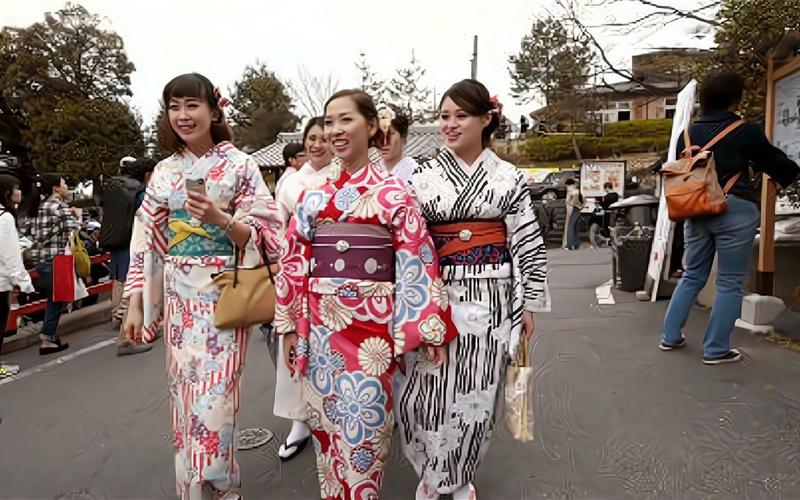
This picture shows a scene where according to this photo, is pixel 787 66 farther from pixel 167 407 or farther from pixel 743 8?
pixel 167 407

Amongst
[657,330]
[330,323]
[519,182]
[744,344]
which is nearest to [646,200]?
[657,330]

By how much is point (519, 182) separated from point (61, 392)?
13.1 feet

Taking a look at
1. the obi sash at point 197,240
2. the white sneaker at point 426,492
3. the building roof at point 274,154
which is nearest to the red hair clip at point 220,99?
the obi sash at point 197,240

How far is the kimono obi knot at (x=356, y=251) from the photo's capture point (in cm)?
237

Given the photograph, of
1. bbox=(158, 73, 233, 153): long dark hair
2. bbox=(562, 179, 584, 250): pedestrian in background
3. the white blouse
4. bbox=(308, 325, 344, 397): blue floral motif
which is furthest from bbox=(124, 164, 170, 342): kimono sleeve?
bbox=(562, 179, 584, 250): pedestrian in background

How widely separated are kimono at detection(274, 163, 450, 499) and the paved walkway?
0.58m

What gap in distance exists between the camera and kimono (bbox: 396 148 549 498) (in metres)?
2.48

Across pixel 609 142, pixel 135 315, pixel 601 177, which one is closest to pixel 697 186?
pixel 135 315

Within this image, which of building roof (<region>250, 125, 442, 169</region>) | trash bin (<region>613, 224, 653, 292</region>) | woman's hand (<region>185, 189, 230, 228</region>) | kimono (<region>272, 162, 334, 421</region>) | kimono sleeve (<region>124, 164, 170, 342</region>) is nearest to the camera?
woman's hand (<region>185, 189, 230, 228</region>)

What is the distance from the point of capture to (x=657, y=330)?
5.12m

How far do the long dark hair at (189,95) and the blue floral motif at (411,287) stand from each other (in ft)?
3.45

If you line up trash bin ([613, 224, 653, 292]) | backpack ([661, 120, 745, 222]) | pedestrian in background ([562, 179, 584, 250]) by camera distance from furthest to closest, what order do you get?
pedestrian in background ([562, 179, 584, 250])
trash bin ([613, 224, 653, 292])
backpack ([661, 120, 745, 222])

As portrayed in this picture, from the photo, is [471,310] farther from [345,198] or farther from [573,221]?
[573,221]

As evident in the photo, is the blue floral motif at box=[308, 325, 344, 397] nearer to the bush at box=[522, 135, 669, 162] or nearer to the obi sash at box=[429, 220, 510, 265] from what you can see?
the obi sash at box=[429, 220, 510, 265]
